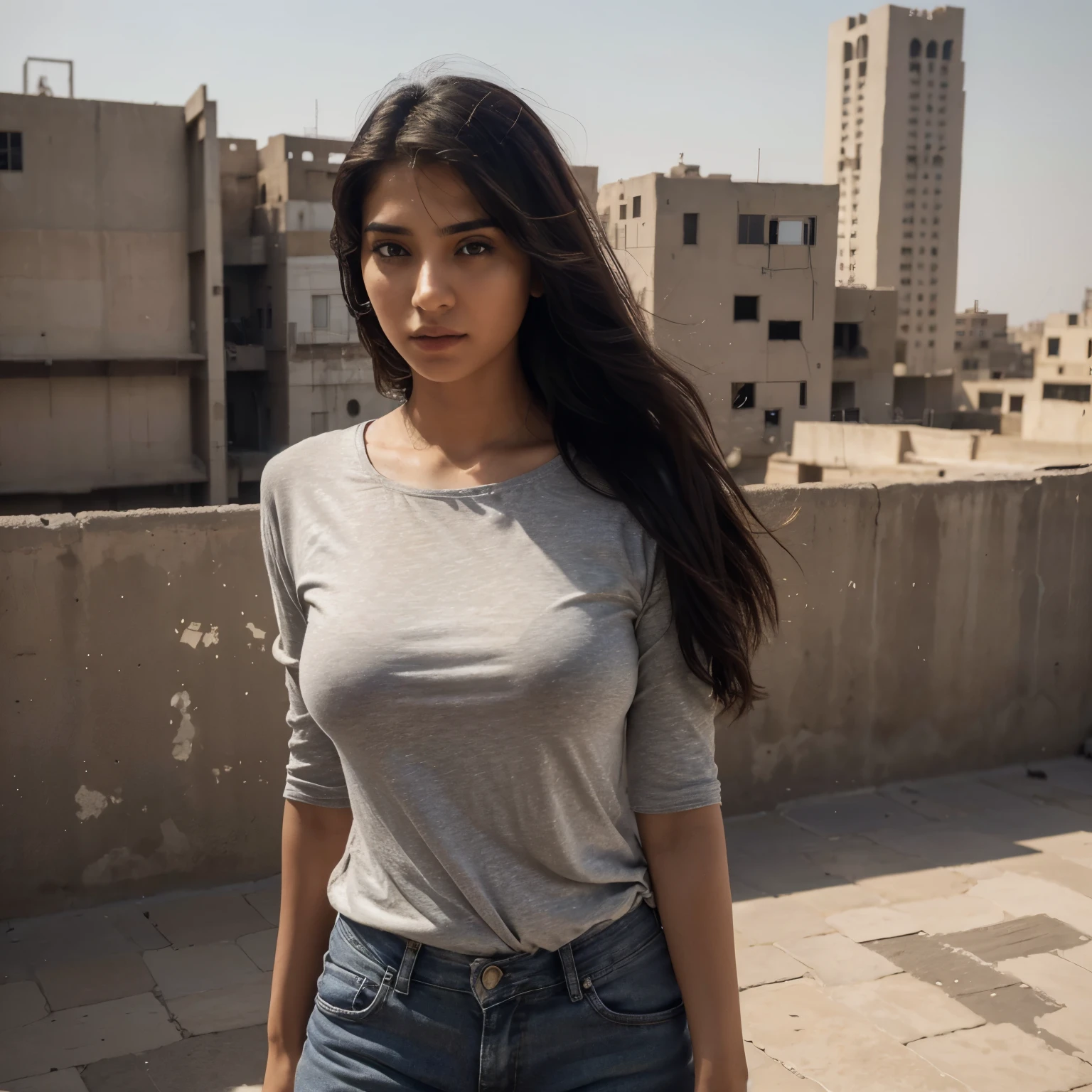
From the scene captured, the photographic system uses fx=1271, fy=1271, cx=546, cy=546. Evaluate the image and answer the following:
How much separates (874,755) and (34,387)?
24.8 m

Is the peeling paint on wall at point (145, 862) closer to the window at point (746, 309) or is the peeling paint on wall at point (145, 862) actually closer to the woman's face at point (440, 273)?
the woman's face at point (440, 273)

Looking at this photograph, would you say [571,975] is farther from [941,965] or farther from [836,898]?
[836,898]

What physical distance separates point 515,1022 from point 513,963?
0.06 meters

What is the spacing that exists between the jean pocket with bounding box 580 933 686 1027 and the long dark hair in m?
0.30

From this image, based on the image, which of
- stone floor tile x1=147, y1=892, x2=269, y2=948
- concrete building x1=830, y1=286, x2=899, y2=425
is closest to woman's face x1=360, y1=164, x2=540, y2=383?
stone floor tile x1=147, y1=892, x2=269, y2=948

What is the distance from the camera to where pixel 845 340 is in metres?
31.8

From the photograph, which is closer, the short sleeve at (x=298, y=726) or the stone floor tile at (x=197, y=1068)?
the short sleeve at (x=298, y=726)

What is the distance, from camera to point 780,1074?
3.20 meters

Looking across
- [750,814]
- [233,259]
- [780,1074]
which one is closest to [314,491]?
[780,1074]

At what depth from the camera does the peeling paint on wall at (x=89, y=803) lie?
13.3ft

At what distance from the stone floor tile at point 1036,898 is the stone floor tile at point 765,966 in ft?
2.88

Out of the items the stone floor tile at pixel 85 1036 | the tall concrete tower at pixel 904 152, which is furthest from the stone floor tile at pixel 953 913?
the tall concrete tower at pixel 904 152

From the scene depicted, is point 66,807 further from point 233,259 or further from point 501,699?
point 233,259

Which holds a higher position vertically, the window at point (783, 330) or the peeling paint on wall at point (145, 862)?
the window at point (783, 330)
